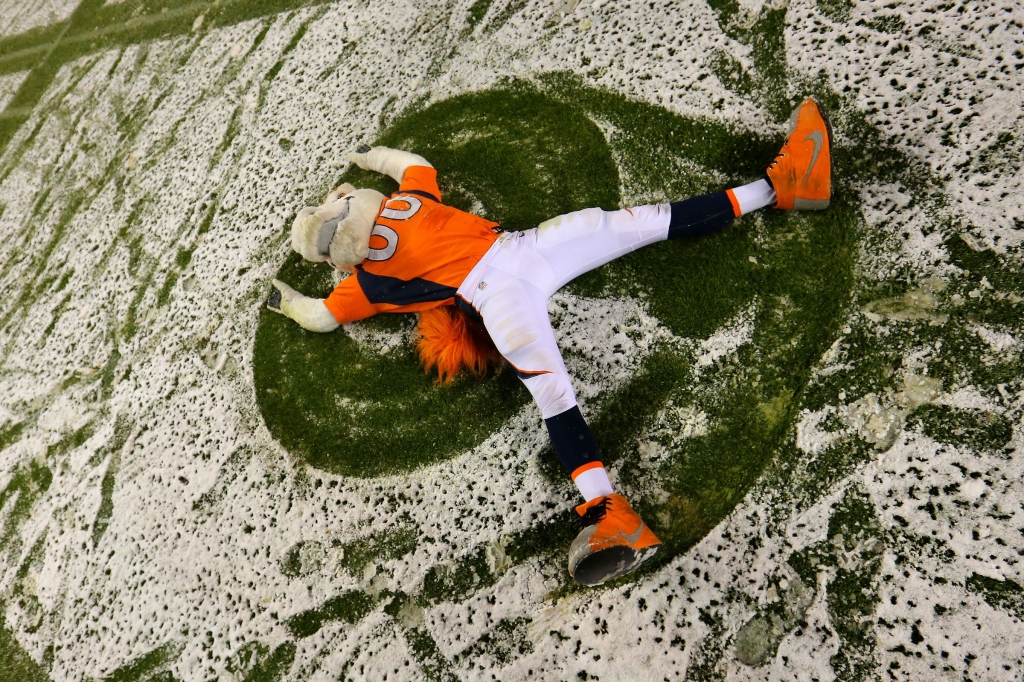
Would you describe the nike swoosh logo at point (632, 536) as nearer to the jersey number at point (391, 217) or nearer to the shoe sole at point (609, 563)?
the shoe sole at point (609, 563)

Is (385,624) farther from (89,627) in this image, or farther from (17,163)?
(17,163)

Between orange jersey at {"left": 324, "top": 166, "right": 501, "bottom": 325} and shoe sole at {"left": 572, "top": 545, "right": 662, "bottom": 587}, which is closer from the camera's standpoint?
shoe sole at {"left": 572, "top": 545, "right": 662, "bottom": 587}

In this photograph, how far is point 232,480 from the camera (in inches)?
103

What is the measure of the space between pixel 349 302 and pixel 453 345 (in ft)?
1.69

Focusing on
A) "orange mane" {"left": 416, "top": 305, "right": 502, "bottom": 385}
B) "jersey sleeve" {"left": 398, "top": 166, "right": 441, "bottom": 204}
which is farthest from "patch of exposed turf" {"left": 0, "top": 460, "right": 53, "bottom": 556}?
"jersey sleeve" {"left": 398, "top": 166, "right": 441, "bottom": 204}

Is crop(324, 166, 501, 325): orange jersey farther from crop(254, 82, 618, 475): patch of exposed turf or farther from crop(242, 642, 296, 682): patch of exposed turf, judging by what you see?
crop(242, 642, 296, 682): patch of exposed turf

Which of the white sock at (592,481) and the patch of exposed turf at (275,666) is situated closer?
the white sock at (592,481)

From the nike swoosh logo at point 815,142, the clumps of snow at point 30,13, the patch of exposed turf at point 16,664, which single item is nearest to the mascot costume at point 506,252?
the nike swoosh logo at point 815,142

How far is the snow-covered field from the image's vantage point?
1.92m

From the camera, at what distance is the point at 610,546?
6.25 feet

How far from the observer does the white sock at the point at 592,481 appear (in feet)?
6.77

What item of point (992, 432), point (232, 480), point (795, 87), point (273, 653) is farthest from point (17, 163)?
point (992, 432)

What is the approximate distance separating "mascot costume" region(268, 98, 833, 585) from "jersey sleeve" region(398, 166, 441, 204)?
0.25 feet

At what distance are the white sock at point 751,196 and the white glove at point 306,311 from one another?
5.81ft
